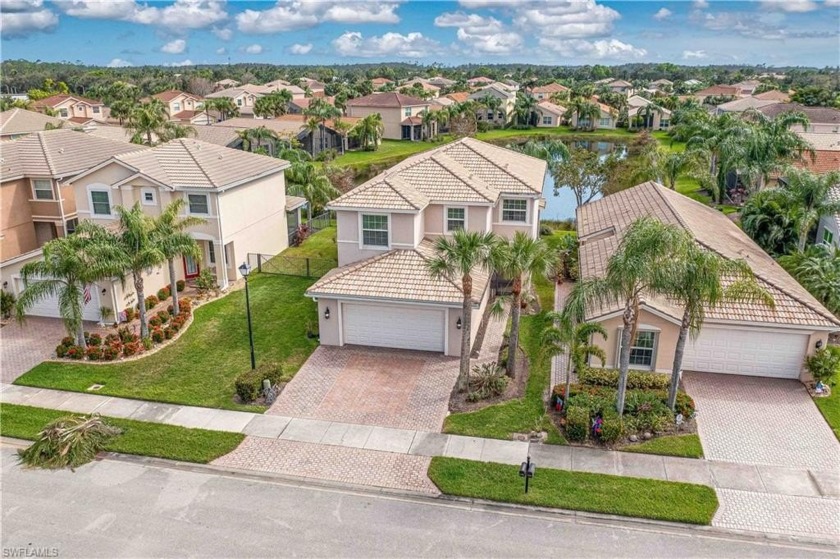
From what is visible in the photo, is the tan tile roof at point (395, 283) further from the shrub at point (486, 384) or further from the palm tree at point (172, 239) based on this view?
the palm tree at point (172, 239)

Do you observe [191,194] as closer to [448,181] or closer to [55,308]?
[55,308]

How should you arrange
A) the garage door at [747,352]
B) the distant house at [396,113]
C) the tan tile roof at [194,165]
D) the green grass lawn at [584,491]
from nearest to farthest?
the green grass lawn at [584,491] → the garage door at [747,352] → the tan tile roof at [194,165] → the distant house at [396,113]

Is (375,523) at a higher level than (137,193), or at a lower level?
lower

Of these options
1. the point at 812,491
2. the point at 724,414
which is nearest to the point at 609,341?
the point at 724,414

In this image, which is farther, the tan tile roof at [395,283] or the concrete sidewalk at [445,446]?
the tan tile roof at [395,283]

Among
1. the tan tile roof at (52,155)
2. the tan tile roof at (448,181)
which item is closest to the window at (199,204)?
the tan tile roof at (448,181)

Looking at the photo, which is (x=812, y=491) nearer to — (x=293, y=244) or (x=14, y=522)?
(x=14, y=522)
